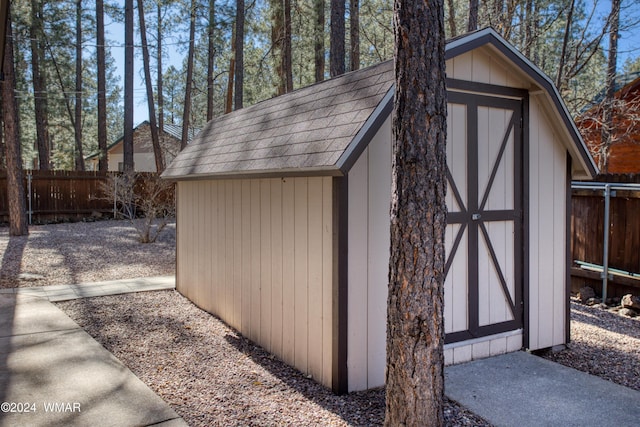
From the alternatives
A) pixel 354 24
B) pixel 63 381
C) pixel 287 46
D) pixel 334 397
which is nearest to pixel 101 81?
pixel 287 46

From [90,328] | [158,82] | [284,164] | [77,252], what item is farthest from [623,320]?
[158,82]

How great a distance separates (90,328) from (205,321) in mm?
1202

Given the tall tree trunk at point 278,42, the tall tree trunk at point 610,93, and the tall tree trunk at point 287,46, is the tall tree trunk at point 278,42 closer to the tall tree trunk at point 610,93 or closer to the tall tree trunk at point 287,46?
the tall tree trunk at point 287,46

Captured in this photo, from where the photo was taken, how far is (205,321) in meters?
5.73

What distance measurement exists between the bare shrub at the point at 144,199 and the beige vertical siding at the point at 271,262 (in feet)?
18.8

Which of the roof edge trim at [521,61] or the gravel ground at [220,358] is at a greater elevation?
the roof edge trim at [521,61]

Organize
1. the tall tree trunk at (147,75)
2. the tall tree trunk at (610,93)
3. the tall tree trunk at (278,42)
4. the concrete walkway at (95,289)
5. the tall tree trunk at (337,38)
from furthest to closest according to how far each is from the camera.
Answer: the tall tree trunk at (147,75) → the tall tree trunk at (278,42) → the tall tree trunk at (337,38) → the tall tree trunk at (610,93) → the concrete walkway at (95,289)

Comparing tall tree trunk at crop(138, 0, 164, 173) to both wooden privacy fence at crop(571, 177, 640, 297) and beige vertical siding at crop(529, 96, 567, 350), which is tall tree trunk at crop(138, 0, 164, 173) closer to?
wooden privacy fence at crop(571, 177, 640, 297)

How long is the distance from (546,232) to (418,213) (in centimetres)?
289

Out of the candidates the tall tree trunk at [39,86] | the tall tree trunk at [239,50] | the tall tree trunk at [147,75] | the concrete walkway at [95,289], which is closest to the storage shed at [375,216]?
the concrete walkway at [95,289]

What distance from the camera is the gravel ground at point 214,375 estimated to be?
10.8 ft

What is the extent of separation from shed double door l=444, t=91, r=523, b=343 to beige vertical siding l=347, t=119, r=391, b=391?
2.24 feet

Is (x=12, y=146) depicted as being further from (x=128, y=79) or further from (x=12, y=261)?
(x=128, y=79)

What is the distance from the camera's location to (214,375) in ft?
13.2
